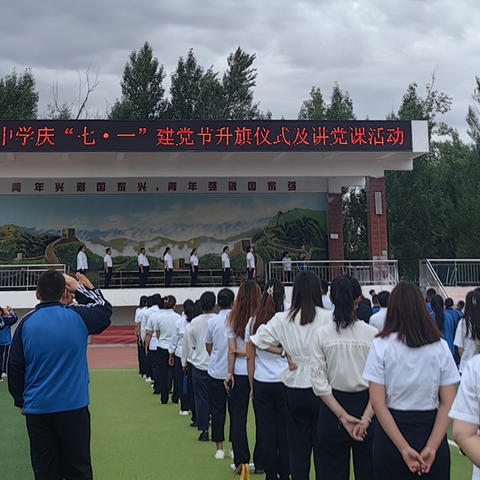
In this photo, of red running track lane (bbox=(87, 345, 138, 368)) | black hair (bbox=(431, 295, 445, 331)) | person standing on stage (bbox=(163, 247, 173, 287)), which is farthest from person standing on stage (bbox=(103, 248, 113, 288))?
black hair (bbox=(431, 295, 445, 331))

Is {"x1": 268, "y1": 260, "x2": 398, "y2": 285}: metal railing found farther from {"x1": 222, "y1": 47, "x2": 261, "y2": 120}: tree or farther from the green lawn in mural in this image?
{"x1": 222, "y1": 47, "x2": 261, "y2": 120}: tree

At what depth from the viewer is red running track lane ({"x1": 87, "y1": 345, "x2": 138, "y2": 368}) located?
1567 cm

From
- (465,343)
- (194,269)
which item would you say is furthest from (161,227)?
(465,343)

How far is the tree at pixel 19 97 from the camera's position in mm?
31906

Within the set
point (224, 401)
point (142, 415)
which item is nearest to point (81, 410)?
point (224, 401)

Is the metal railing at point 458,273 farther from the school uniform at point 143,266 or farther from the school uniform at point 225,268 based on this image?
the school uniform at point 143,266

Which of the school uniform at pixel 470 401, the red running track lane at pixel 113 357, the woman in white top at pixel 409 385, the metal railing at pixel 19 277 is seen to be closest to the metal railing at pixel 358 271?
the red running track lane at pixel 113 357

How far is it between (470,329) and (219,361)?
2.49 meters

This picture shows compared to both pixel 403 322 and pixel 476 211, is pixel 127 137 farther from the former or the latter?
pixel 403 322

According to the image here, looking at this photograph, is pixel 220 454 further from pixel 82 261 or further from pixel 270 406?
pixel 82 261

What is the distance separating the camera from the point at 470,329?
20.6 feet

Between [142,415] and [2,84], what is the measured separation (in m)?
27.9

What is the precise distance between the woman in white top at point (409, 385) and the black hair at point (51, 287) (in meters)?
2.02

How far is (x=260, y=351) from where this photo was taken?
5078 millimetres
